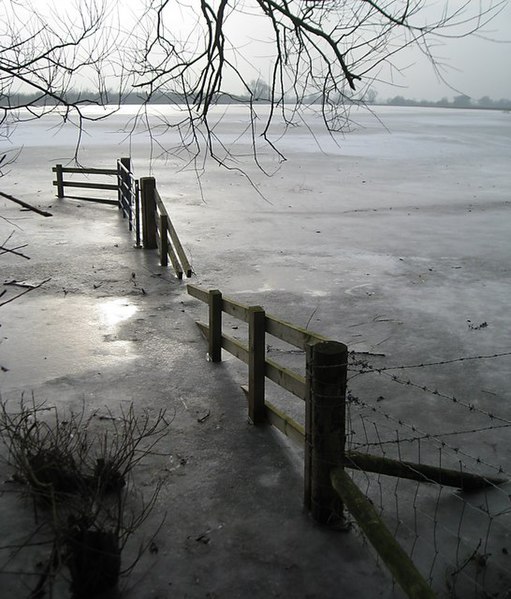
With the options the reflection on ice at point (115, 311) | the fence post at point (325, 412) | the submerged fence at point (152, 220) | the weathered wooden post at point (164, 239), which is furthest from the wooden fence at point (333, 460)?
the weathered wooden post at point (164, 239)

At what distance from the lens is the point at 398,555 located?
2963mm

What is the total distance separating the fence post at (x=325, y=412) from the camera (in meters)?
3.79

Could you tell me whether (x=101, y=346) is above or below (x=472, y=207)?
below

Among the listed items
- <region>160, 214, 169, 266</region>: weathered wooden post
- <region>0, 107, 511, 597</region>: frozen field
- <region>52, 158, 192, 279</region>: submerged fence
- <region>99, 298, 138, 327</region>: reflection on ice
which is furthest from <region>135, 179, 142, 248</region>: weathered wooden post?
<region>99, 298, 138, 327</region>: reflection on ice

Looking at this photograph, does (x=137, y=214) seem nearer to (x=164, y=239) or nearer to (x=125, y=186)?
(x=164, y=239)

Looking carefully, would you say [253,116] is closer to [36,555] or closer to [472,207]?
[36,555]

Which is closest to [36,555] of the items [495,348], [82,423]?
[82,423]

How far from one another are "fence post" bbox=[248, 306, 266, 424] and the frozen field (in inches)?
20.1

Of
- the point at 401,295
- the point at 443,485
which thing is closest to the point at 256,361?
the point at 443,485

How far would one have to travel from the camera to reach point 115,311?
8.94m

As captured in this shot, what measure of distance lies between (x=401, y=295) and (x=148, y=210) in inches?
212

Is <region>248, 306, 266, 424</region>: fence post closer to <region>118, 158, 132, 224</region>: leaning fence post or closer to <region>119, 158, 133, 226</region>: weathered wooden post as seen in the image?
<region>119, 158, 133, 226</region>: weathered wooden post

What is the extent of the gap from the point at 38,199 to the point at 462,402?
15.7 metres

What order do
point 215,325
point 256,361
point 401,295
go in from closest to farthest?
point 256,361
point 215,325
point 401,295
